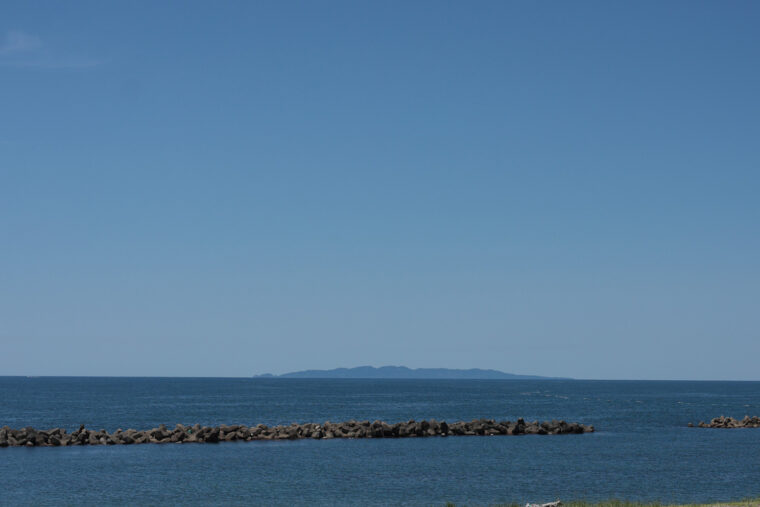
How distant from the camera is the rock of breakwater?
58978mm

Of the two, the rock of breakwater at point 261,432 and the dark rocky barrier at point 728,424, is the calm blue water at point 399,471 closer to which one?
the rock of breakwater at point 261,432

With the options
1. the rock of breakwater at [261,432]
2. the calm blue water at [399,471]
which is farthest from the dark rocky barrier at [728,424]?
the rock of breakwater at [261,432]

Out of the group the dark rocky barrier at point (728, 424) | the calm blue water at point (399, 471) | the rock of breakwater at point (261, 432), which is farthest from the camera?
the dark rocky barrier at point (728, 424)

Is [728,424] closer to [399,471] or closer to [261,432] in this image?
[261,432]

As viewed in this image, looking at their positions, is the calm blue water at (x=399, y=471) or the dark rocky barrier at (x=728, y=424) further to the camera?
the dark rocky barrier at (x=728, y=424)

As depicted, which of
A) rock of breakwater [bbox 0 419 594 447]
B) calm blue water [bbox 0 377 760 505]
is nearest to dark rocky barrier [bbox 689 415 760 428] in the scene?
calm blue water [bbox 0 377 760 505]

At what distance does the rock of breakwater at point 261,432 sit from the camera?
5898cm

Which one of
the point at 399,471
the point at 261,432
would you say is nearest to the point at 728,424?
the point at 261,432

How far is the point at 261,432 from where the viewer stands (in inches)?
2518

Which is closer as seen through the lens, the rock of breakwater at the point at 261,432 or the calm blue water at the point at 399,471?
the calm blue water at the point at 399,471

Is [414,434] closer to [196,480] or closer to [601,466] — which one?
[601,466]

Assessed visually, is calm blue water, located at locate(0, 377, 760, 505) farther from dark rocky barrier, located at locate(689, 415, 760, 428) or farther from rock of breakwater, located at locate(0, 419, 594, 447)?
dark rocky barrier, located at locate(689, 415, 760, 428)

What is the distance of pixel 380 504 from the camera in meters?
34.5

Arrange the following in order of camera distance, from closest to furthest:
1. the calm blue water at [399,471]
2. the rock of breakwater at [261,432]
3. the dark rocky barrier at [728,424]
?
the calm blue water at [399,471], the rock of breakwater at [261,432], the dark rocky barrier at [728,424]
